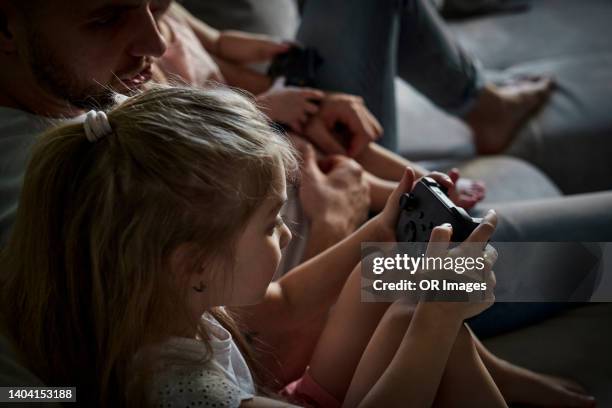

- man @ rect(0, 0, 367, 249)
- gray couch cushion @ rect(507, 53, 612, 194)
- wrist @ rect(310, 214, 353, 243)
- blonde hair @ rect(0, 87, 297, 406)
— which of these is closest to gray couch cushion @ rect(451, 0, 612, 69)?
gray couch cushion @ rect(507, 53, 612, 194)

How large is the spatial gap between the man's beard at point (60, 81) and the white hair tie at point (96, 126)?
5.1 inches

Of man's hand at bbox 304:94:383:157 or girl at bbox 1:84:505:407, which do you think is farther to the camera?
man's hand at bbox 304:94:383:157

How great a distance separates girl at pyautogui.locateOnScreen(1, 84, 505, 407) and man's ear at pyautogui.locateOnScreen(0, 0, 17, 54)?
181mm

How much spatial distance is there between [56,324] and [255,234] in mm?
183

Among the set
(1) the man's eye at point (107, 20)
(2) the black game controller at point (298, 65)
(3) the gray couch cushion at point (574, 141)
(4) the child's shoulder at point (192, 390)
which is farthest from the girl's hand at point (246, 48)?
(4) the child's shoulder at point (192, 390)

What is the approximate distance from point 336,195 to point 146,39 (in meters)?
0.34

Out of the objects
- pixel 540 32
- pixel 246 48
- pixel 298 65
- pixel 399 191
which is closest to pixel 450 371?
pixel 399 191

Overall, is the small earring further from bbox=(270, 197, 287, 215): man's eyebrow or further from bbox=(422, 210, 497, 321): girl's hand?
bbox=(422, 210, 497, 321): girl's hand

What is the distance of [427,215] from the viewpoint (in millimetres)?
712

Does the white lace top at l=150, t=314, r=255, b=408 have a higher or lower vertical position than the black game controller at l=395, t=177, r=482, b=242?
lower

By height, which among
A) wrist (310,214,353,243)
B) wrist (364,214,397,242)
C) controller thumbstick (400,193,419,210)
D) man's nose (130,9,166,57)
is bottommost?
wrist (310,214,353,243)

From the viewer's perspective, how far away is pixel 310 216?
0.97m

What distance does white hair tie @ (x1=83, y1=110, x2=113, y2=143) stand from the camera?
59 centimetres

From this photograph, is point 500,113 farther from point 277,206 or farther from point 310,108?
point 277,206
